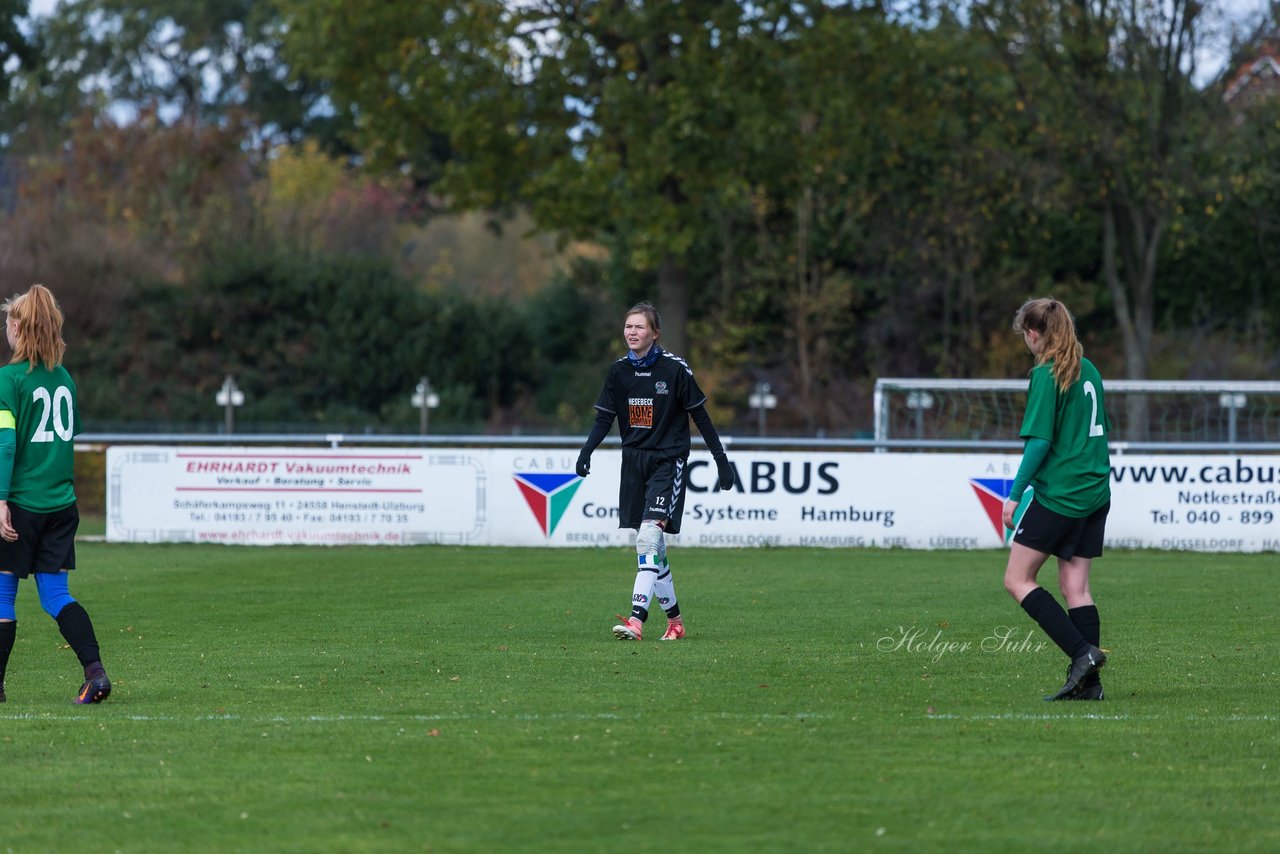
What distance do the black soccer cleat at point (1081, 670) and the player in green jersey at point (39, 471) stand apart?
14.6 ft

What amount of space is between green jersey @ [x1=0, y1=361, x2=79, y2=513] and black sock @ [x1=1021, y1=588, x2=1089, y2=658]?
14.9ft

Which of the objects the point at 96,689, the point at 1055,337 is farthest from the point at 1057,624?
the point at 96,689

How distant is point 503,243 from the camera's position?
68.3 metres

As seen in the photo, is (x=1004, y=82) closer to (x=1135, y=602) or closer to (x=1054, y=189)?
(x=1054, y=189)

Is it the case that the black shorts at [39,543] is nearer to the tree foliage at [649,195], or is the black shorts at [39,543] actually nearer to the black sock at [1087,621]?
the black sock at [1087,621]

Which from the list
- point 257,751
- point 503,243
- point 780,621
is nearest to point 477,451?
point 780,621

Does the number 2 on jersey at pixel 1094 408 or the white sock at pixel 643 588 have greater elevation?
the number 2 on jersey at pixel 1094 408

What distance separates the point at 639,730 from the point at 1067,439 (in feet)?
7.97

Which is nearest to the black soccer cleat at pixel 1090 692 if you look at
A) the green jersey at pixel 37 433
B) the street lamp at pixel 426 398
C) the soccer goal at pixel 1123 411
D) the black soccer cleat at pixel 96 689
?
the black soccer cleat at pixel 96 689

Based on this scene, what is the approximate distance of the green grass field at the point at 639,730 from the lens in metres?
5.33

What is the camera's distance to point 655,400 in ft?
33.3

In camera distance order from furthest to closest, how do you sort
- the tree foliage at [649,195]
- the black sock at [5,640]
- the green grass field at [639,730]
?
the tree foliage at [649,195] → the black sock at [5,640] → the green grass field at [639,730]

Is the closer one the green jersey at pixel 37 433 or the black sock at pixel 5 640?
the green jersey at pixel 37 433

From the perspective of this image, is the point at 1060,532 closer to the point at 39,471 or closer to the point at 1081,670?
the point at 1081,670
